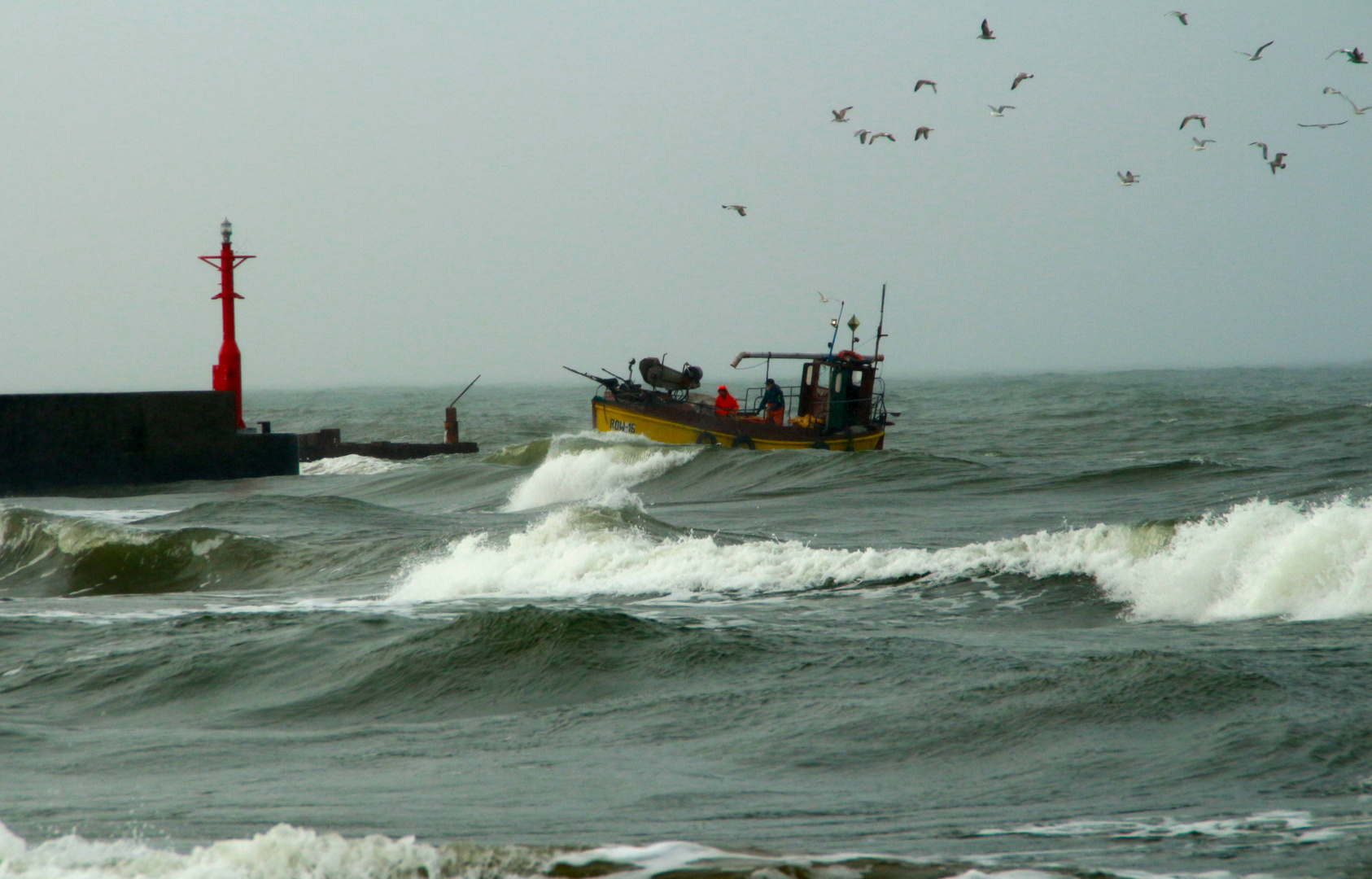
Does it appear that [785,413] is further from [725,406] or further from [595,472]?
[595,472]

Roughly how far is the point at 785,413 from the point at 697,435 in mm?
1857

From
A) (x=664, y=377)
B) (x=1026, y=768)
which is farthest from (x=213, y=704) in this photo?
(x=664, y=377)

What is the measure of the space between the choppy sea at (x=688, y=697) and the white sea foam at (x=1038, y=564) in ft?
0.11

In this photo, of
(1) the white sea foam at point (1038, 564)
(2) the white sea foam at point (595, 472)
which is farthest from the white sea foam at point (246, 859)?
(2) the white sea foam at point (595, 472)

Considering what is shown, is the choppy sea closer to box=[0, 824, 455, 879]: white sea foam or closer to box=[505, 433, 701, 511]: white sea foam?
box=[0, 824, 455, 879]: white sea foam

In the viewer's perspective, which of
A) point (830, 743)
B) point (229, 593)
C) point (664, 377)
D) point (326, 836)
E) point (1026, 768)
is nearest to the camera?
point (326, 836)

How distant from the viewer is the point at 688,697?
6.50 m

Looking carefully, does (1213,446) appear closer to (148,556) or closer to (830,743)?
(148,556)

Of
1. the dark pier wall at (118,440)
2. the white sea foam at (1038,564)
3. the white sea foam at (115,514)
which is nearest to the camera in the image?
the white sea foam at (1038,564)

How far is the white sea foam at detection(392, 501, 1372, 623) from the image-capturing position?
8641 mm

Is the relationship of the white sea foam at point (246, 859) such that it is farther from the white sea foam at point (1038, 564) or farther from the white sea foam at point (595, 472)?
the white sea foam at point (595, 472)

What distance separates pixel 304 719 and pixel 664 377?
19.4m

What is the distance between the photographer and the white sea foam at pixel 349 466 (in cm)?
2506

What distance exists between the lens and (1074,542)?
34.1ft
